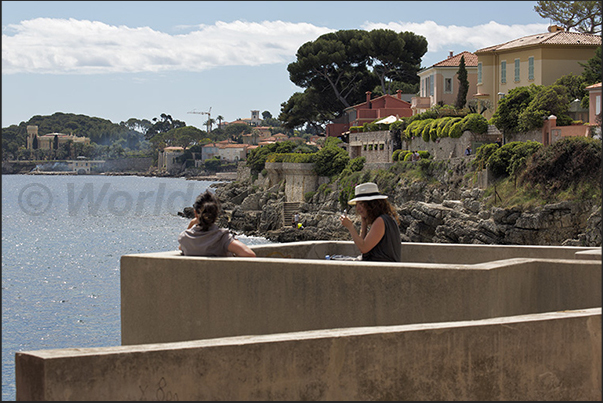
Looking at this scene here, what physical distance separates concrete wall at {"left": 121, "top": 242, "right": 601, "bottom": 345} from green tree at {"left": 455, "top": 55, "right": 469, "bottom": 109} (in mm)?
46958

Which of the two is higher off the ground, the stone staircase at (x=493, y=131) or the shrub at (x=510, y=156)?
the stone staircase at (x=493, y=131)

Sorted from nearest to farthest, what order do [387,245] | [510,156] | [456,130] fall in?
[387,245]
[510,156]
[456,130]

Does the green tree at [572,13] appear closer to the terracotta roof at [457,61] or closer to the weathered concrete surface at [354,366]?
the terracotta roof at [457,61]

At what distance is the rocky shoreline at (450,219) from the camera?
37625mm

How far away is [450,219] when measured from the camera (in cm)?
4322

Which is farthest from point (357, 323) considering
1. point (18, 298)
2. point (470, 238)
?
point (470, 238)

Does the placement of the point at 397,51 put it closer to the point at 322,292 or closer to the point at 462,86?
the point at 462,86

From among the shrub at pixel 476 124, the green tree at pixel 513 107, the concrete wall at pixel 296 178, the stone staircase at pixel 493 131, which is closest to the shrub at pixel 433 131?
the shrub at pixel 476 124

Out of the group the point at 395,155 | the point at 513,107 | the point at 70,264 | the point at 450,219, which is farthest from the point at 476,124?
the point at 70,264

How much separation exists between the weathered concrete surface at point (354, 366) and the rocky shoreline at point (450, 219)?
102ft

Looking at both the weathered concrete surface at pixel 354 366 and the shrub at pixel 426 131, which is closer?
the weathered concrete surface at pixel 354 366

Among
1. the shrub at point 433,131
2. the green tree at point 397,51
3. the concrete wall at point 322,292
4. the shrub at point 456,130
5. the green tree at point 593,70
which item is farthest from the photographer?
the green tree at point 397,51

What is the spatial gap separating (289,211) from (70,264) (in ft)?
58.8

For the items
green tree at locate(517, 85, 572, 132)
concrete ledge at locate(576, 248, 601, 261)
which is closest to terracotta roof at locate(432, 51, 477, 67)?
green tree at locate(517, 85, 572, 132)
